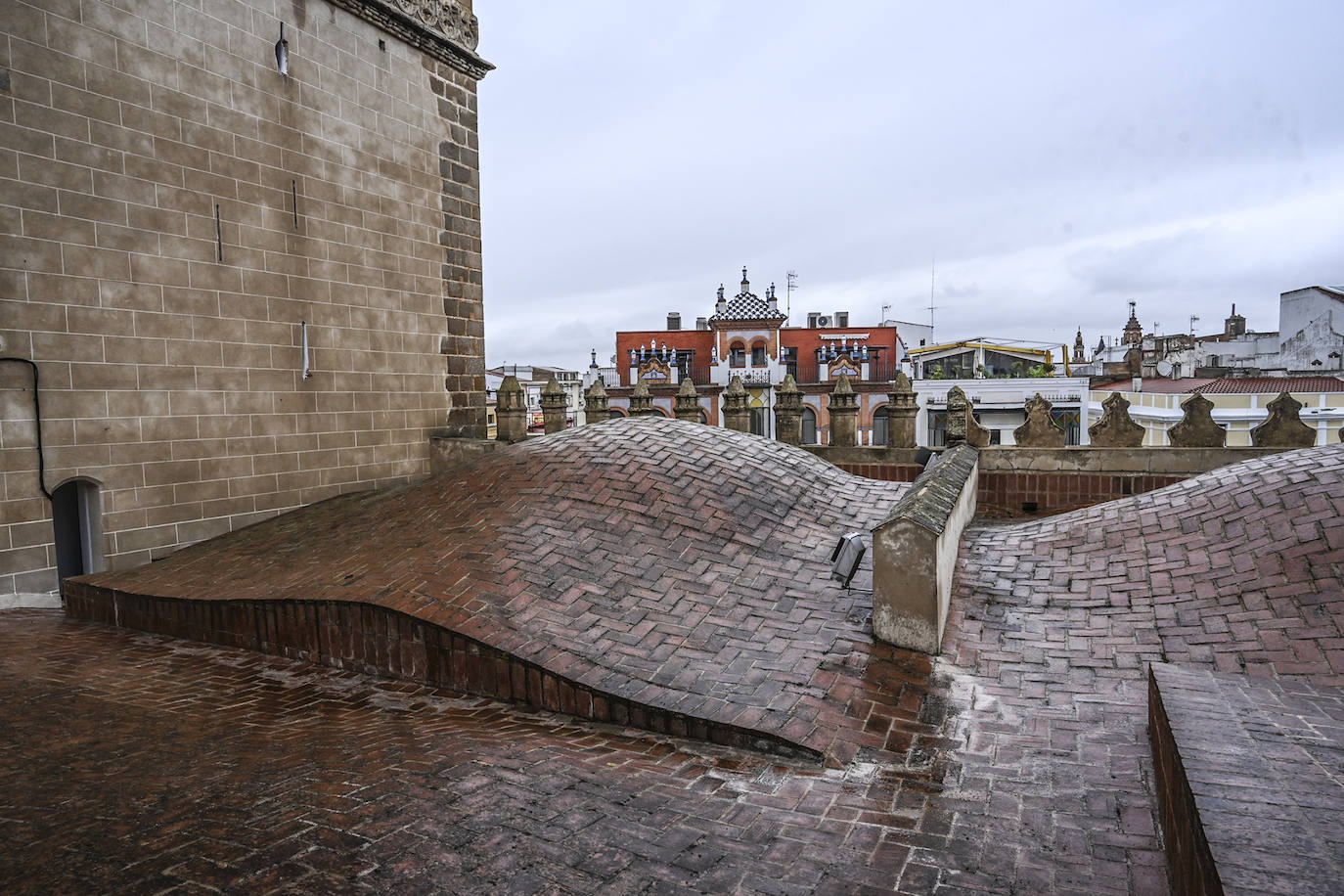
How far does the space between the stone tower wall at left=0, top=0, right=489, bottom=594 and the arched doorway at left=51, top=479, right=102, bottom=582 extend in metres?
0.12

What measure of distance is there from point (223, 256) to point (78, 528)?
129 inches

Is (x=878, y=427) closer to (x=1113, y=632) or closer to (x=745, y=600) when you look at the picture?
(x=1113, y=632)

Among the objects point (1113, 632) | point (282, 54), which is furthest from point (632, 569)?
point (282, 54)

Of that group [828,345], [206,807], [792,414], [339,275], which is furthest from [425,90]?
[828,345]

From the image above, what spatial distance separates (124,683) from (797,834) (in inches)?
196

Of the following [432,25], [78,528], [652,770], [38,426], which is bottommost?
[652,770]

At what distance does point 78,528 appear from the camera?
25.2 feet

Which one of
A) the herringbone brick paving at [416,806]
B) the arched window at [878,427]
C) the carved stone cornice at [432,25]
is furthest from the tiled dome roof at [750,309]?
Result: the herringbone brick paving at [416,806]

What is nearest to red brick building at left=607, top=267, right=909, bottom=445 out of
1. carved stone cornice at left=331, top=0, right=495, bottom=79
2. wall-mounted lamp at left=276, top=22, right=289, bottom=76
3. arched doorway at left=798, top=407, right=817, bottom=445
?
arched doorway at left=798, top=407, right=817, bottom=445

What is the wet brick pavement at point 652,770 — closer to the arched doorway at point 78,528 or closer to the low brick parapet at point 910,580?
the low brick parapet at point 910,580

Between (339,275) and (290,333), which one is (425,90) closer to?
(339,275)

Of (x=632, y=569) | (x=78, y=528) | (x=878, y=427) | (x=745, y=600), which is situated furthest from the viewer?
(x=878, y=427)

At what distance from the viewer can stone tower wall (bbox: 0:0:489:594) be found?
276 inches

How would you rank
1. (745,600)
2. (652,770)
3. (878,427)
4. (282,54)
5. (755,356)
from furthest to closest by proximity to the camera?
(755,356) → (878,427) → (282,54) → (745,600) → (652,770)
